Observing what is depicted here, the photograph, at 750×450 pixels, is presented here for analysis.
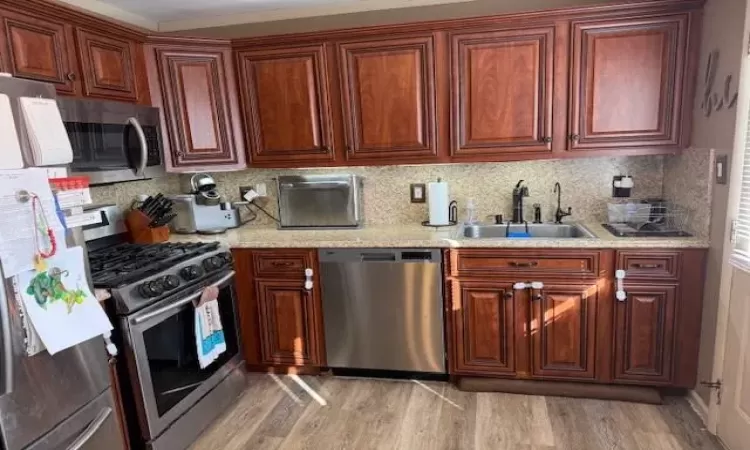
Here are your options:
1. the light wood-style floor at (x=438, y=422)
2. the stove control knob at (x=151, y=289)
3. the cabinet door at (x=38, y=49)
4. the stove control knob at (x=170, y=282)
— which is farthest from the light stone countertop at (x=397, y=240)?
the cabinet door at (x=38, y=49)

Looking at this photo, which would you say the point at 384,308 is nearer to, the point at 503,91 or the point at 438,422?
the point at 438,422

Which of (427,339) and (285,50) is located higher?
(285,50)

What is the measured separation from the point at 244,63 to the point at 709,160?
8.60 feet

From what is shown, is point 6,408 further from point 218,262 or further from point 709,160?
point 709,160

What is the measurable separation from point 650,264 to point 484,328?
0.92m

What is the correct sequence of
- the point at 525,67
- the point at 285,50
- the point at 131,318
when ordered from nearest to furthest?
the point at 131,318
the point at 525,67
the point at 285,50

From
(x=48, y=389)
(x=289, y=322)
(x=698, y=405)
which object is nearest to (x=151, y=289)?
(x=48, y=389)

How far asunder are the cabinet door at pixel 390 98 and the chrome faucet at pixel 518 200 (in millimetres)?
598

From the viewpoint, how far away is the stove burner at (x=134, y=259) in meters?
2.10

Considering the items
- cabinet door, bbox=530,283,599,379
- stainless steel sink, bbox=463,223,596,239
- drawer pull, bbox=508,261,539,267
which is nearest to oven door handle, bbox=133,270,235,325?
stainless steel sink, bbox=463,223,596,239

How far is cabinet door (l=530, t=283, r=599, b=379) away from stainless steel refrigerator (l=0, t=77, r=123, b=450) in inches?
82.4

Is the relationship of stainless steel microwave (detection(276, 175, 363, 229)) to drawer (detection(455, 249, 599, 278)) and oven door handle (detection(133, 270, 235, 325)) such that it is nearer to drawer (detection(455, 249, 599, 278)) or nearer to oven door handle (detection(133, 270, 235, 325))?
oven door handle (detection(133, 270, 235, 325))

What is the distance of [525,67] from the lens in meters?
2.62

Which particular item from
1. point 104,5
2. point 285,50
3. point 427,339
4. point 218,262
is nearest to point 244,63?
point 285,50
